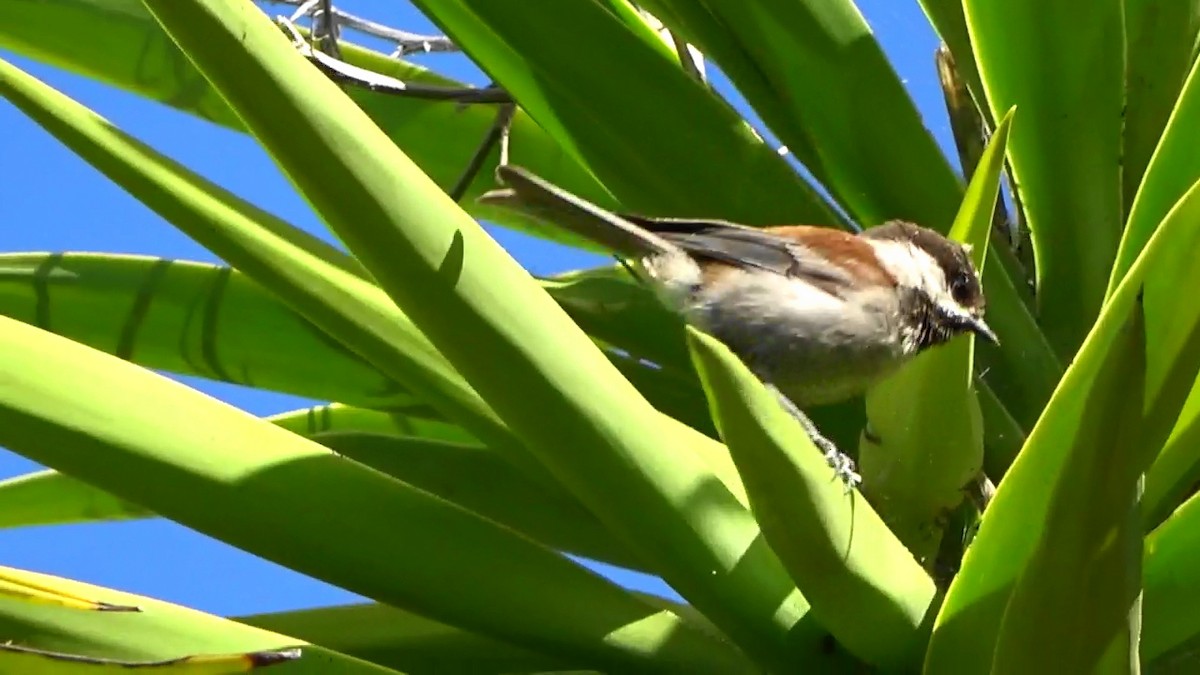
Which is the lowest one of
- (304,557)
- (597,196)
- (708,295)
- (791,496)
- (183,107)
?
(791,496)

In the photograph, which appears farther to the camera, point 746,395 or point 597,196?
point 597,196

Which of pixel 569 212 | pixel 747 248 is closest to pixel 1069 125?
pixel 747 248

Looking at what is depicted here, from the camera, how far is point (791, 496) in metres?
0.57

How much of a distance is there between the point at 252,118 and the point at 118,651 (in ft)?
0.89

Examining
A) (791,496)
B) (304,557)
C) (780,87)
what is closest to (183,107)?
(780,87)

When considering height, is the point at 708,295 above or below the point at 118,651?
above

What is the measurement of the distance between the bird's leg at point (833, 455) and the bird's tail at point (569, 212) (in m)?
0.17

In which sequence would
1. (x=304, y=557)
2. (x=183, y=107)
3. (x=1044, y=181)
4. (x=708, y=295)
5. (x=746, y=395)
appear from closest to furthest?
(x=746, y=395) → (x=304, y=557) → (x=1044, y=181) → (x=708, y=295) → (x=183, y=107)

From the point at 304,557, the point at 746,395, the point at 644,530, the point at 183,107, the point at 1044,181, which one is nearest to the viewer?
the point at 746,395

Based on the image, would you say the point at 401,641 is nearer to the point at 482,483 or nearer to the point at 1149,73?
the point at 482,483

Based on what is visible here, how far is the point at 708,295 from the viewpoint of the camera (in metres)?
1.27

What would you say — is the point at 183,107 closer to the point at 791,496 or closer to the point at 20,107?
the point at 20,107

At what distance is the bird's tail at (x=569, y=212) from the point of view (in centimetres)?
93

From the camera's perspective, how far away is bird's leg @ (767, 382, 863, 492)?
29.0 inches
